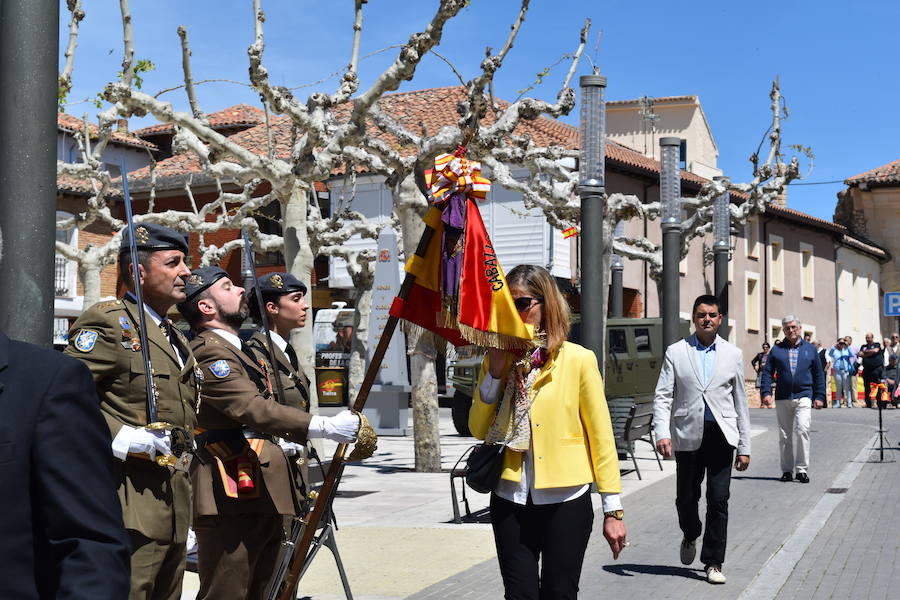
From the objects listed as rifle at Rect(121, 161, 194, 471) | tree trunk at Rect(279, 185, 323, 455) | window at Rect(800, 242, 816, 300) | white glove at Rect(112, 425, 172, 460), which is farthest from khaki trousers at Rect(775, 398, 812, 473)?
window at Rect(800, 242, 816, 300)

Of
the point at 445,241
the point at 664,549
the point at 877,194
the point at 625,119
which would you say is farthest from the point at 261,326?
the point at 877,194

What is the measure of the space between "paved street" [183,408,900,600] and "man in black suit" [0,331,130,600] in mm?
5283

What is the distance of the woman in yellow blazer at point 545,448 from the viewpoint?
14.8 feet

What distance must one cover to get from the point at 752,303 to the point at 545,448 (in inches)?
1783

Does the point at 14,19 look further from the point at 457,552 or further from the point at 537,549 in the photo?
the point at 457,552

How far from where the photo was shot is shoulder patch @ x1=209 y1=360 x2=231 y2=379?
4867mm

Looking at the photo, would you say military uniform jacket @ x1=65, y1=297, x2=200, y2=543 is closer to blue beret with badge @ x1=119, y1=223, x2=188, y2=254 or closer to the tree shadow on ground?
blue beret with badge @ x1=119, y1=223, x2=188, y2=254

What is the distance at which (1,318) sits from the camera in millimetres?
4051

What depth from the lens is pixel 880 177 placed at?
56.3 m

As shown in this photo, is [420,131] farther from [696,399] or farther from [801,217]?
[696,399]

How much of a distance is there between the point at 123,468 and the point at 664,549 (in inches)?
236

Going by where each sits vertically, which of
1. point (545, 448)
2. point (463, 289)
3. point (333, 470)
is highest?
point (463, 289)

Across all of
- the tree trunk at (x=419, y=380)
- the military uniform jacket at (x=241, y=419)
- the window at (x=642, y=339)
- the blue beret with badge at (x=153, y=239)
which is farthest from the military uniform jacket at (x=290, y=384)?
the window at (x=642, y=339)

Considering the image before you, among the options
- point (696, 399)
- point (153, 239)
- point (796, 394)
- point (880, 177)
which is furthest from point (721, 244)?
point (880, 177)
